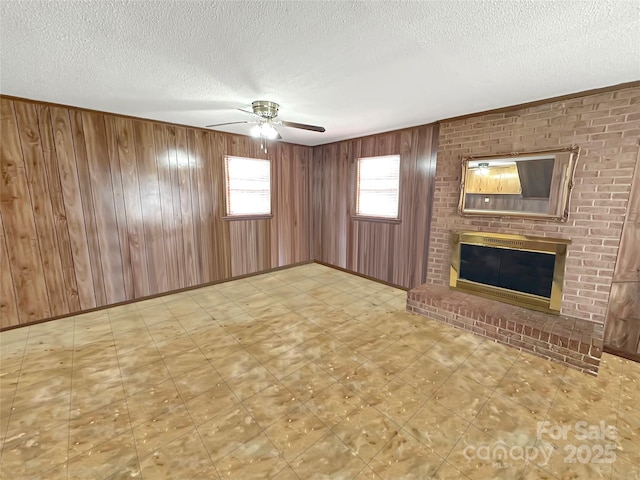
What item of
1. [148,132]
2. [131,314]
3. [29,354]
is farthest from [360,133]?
[29,354]

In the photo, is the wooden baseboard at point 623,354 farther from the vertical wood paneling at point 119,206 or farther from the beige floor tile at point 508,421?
the vertical wood paneling at point 119,206

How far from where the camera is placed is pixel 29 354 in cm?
240

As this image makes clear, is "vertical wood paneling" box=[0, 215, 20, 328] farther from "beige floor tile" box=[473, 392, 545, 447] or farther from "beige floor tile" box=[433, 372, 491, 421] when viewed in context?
"beige floor tile" box=[473, 392, 545, 447]

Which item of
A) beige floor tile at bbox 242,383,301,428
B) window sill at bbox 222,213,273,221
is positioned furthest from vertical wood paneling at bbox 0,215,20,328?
beige floor tile at bbox 242,383,301,428

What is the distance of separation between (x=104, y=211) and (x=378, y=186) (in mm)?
3699

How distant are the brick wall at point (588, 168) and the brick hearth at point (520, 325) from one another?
1.03 feet

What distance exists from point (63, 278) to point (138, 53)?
2708mm

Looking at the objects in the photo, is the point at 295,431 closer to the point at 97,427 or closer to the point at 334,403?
the point at 334,403

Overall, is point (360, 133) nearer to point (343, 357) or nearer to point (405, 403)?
point (343, 357)

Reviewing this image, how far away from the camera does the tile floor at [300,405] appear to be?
4.73 feet

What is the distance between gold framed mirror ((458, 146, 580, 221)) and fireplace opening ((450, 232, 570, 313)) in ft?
0.91

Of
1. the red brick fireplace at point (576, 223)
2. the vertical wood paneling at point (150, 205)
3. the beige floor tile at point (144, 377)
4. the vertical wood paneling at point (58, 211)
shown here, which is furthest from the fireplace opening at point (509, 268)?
the vertical wood paneling at point (58, 211)

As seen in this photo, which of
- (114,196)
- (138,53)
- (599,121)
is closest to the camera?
(138,53)

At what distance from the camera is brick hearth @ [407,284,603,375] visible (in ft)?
7.18
